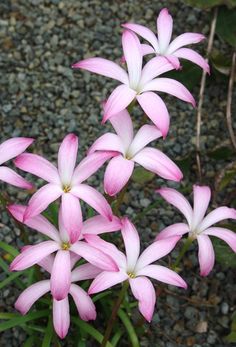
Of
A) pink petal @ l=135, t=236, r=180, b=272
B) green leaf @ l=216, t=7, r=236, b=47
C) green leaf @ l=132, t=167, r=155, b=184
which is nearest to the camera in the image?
pink petal @ l=135, t=236, r=180, b=272

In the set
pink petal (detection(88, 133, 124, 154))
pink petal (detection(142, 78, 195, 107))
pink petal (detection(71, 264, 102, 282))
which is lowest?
pink petal (detection(71, 264, 102, 282))

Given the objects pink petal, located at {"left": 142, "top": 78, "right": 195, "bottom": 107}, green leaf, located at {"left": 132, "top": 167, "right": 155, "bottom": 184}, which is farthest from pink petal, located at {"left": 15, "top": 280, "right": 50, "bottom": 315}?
green leaf, located at {"left": 132, "top": 167, "right": 155, "bottom": 184}

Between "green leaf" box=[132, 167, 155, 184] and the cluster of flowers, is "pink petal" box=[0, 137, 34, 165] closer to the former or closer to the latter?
the cluster of flowers

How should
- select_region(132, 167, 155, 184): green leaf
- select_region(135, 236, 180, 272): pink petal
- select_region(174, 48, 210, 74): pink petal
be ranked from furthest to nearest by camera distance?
1. select_region(132, 167, 155, 184): green leaf
2. select_region(174, 48, 210, 74): pink petal
3. select_region(135, 236, 180, 272): pink petal

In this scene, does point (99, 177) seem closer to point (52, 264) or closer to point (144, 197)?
point (144, 197)

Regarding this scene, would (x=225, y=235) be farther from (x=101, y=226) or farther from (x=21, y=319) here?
(x=21, y=319)

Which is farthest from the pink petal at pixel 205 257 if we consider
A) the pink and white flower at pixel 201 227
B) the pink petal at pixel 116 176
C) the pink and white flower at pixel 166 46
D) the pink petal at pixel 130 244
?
the pink and white flower at pixel 166 46
